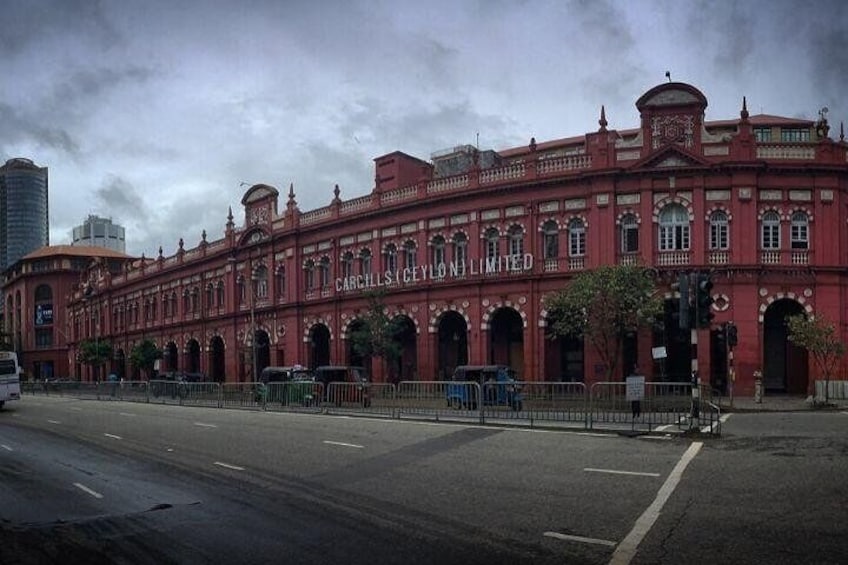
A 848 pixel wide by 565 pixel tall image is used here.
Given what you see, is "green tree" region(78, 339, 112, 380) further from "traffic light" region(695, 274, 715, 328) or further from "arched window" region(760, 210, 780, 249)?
"traffic light" region(695, 274, 715, 328)

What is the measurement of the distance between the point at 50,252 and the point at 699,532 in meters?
103

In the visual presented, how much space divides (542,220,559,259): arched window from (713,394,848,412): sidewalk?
33.2 ft

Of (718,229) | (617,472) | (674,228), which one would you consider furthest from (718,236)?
(617,472)

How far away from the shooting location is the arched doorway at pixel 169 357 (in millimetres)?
67438

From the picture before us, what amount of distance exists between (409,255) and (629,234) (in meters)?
12.5

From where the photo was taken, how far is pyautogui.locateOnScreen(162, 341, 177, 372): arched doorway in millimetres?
67438

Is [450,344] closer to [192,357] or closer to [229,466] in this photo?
[229,466]

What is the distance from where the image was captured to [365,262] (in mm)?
46031

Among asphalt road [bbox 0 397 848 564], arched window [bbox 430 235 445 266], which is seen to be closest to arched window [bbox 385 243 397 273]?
arched window [bbox 430 235 445 266]

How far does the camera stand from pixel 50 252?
9838 centimetres

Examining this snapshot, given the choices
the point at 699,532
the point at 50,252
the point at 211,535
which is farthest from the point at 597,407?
the point at 50,252

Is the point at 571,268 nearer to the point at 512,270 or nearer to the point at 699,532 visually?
the point at 512,270

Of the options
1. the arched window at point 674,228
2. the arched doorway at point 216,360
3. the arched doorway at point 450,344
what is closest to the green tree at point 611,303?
the arched window at point 674,228

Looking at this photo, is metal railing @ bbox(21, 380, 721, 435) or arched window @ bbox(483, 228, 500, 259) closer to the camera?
metal railing @ bbox(21, 380, 721, 435)
